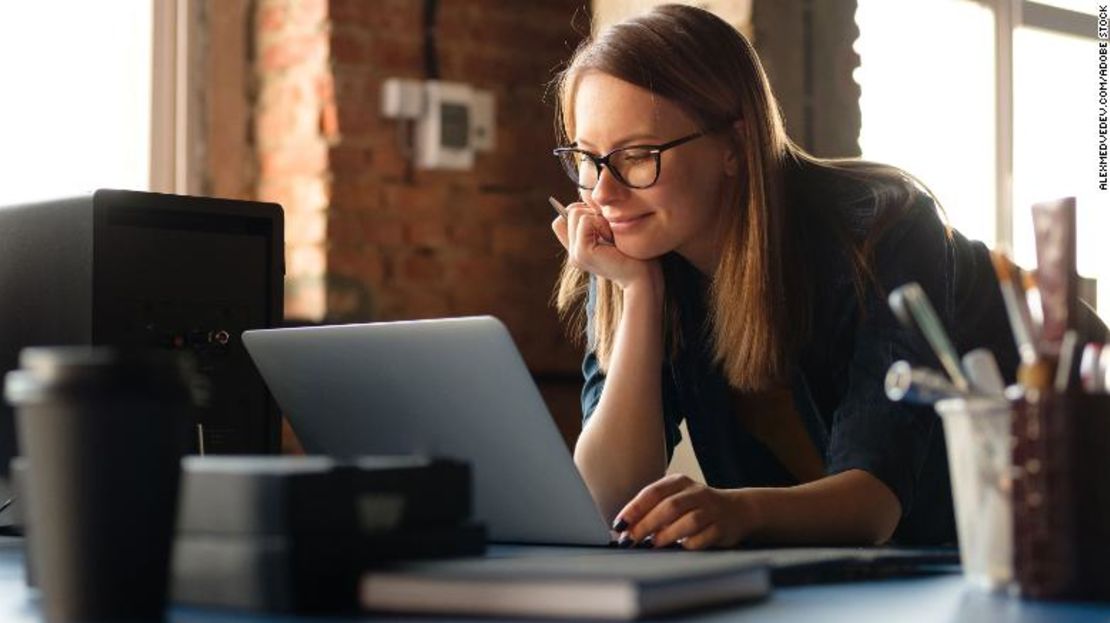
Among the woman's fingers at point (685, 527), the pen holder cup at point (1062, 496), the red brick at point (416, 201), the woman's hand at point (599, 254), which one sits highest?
the red brick at point (416, 201)

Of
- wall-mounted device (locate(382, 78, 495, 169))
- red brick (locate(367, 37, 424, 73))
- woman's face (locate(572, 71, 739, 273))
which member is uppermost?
red brick (locate(367, 37, 424, 73))

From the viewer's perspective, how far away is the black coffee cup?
2.34ft

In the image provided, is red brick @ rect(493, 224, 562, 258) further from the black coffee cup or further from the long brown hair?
the black coffee cup

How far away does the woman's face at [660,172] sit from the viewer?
1.76m

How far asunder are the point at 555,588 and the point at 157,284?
819 mm

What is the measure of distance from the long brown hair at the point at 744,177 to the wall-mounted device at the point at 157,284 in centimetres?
47

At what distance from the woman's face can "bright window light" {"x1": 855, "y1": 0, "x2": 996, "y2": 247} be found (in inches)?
69.7

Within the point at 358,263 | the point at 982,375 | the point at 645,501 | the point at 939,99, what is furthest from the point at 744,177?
the point at 939,99

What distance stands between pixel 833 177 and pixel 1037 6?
2.63m

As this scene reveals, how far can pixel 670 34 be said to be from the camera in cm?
179

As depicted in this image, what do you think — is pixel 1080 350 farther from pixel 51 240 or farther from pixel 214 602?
pixel 51 240

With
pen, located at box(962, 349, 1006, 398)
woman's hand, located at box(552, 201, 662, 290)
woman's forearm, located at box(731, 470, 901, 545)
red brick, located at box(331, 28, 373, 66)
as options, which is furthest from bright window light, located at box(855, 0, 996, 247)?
pen, located at box(962, 349, 1006, 398)

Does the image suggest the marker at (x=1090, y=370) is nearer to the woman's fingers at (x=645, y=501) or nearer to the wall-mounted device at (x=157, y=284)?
the woman's fingers at (x=645, y=501)

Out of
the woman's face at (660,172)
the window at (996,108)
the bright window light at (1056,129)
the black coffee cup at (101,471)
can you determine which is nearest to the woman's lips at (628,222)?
the woman's face at (660,172)
